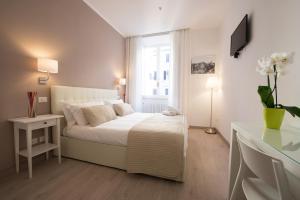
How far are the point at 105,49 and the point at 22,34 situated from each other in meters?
2.00

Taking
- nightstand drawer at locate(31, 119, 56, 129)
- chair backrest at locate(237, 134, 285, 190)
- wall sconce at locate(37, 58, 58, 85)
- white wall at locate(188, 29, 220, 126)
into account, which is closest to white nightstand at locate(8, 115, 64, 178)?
nightstand drawer at locate(31, 119, 56, 129)

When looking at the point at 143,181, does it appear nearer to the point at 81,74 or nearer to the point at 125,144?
the point at 125,144

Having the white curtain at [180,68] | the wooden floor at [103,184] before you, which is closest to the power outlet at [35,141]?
the wooden floor at [103,184]

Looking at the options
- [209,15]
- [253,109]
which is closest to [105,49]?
[209,15]

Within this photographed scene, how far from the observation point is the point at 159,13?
3424mm

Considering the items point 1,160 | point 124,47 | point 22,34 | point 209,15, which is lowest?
point 1,160

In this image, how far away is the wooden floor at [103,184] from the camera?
1.52m

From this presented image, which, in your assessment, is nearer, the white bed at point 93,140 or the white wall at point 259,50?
the white wall at point 259,50

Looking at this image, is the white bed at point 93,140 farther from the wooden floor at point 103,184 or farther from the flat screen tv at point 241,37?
the flat screen tv at point 241,37

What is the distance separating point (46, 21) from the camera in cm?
224

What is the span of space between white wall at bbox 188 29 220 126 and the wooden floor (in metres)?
2.22

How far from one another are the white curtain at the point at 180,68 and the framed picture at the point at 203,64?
0.61 ft

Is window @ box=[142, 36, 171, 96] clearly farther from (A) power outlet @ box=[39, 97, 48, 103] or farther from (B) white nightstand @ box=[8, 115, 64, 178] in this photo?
(B) white nightstand @ box=[8, 115, 64, 178]

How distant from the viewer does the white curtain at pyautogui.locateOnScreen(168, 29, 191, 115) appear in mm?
4266
